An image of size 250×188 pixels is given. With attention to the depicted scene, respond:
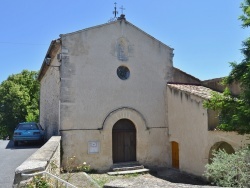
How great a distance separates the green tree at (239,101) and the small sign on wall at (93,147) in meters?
5.33

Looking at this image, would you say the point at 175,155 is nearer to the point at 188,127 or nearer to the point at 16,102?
the point at 188,127

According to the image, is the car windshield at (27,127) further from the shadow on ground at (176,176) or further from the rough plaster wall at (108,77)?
the shadow on ground at (176,176)

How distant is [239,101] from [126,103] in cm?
577

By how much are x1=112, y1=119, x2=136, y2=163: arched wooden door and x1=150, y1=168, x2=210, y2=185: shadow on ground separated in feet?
4.64

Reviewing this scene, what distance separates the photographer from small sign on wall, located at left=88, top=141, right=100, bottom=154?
12.5m

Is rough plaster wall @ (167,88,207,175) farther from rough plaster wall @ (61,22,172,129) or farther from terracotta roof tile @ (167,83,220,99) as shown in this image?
rough plaster wall @ (61,22,172,129)

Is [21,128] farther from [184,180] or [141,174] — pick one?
[184,180]

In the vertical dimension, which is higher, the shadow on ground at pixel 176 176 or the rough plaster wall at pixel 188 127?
the rough plaster wall at pixel 188 127

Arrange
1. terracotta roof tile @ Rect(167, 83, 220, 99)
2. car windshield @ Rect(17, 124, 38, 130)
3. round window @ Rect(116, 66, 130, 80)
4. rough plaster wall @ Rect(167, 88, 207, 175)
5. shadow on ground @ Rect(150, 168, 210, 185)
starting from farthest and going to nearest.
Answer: car windshield @ Rect(17, 124, 38, 130)
round window @ Rect(116, 66, 130, 80)
terracotta roof tile @ Rect(167, 83, 220, 99)
rough plaster wall @ Rect(167, 88, 207, 175)
shadow on ground @ Rect(150, 168, 210, 185)

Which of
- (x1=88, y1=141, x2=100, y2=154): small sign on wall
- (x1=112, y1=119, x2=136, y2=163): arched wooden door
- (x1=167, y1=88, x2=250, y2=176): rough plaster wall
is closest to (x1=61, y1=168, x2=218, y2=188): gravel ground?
(x1=167, y1=88, x2=250, y2=176): rough plaster wall

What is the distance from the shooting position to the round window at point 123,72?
13.6 metres

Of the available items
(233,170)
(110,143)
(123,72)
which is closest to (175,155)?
(110,143)

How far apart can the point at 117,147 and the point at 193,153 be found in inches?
140

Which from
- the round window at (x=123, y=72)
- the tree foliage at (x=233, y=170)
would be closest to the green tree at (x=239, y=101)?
the tree foliage at (x=233, y=170)
